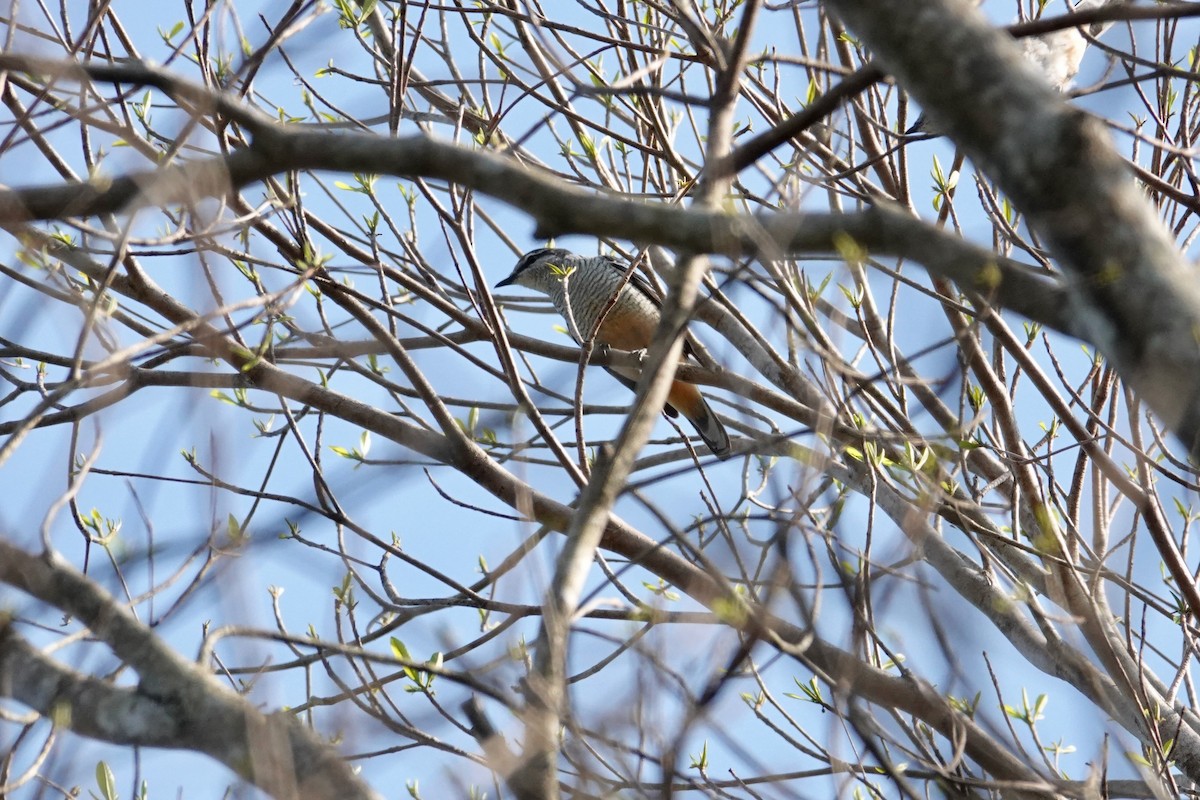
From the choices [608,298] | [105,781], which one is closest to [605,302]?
[608,298]

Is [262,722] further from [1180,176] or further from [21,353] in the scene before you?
[1180,176]

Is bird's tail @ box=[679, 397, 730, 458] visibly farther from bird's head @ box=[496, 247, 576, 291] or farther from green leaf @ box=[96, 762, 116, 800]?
green leaf @ box=[96, 762, 116, 800]

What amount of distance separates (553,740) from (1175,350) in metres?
1.09

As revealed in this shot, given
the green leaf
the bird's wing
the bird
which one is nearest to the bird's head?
the bird

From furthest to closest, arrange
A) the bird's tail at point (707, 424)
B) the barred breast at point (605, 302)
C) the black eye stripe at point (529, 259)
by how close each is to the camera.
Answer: the black eye stripe at point (529, 259) < the barred breast at point (605, 302) < the bird's tail at point (707, 424)

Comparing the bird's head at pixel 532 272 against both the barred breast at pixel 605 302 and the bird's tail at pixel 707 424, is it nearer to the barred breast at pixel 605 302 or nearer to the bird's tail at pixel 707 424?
the barred breast at pixel 605 302

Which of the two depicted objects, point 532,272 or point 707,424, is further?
point 532,272

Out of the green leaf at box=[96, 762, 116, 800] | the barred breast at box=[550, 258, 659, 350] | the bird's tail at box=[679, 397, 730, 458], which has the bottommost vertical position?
the green leaf at box=[96, 762, 116, 800]

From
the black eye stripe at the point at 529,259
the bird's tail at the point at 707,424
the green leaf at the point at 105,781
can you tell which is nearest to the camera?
the green leaf at the point at 105,781

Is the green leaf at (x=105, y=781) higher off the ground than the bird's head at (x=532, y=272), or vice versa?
the bird's head at (x=532, y=272)

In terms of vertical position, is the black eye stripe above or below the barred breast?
above

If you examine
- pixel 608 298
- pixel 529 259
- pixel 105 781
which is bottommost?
pixel 105 781

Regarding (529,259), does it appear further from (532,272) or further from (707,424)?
(707,424)

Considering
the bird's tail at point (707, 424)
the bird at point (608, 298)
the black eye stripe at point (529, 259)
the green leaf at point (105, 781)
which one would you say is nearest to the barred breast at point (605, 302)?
the bird at point (608, 298)
